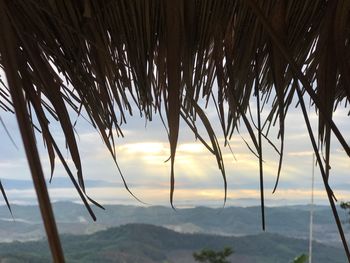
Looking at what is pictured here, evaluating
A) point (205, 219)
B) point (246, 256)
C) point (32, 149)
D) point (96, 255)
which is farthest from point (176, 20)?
point (246, 256)

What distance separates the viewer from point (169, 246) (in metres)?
4.31

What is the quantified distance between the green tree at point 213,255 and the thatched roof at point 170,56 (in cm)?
295

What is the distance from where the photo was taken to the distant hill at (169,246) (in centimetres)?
341

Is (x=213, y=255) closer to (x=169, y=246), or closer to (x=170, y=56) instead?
(x=169, y=246)

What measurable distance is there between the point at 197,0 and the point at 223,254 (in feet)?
10.3

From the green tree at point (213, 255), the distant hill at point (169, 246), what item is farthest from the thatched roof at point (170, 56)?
the green tree at point (213, 255)

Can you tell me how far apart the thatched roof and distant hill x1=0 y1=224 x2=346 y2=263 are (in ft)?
7.78

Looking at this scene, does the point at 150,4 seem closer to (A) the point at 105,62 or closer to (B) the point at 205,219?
(A) the point at 105,62

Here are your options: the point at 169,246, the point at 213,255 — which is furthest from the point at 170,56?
the point at 169,246

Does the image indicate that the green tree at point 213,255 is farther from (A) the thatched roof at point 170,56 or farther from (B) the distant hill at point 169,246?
(A) the thatched roof at point 170,56

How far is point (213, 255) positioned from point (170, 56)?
3267 millimetres

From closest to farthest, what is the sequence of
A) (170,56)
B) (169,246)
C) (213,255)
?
(170,56) < (213,255) < (169,246)

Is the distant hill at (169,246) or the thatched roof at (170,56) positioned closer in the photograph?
the thatched roof at (170,56)

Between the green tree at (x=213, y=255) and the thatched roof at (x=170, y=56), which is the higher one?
the thatched roof at (x=170, y=56)
